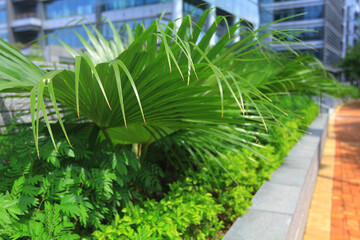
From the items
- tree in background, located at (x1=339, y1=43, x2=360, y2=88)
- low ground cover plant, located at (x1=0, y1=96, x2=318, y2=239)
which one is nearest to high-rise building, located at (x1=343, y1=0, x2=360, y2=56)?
tree in background, located at (x1=339, y1=43, x2=360, y2=88)

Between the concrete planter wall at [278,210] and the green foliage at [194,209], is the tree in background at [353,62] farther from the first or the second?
the green foliage at [194,209]

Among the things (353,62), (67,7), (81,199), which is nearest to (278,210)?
(81,199)

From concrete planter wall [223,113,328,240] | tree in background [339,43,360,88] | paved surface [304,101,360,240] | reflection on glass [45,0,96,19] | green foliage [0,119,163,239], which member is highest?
reflection on glass [45,0,96,19]

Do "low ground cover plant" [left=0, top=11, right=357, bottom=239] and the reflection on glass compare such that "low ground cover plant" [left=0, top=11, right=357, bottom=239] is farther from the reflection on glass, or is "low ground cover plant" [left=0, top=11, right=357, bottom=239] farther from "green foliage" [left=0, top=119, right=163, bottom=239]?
the reflection on glass

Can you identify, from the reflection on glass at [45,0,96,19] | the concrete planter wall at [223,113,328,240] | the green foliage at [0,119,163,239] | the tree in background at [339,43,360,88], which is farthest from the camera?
the reflection on glass at [45,0,96,19]

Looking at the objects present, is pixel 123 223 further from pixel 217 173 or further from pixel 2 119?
pixel 2 119

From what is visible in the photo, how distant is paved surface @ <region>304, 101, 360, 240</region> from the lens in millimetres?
3305

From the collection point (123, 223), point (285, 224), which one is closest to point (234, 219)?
point (285, 224)

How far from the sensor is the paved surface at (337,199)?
331 centimetres

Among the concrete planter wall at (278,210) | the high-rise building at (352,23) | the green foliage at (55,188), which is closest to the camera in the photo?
the green foliage at (55,188)

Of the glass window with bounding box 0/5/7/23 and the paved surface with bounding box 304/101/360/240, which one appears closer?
the paved surface with bounding box 304/101/360/240

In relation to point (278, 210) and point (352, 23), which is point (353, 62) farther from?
point (278, 210)

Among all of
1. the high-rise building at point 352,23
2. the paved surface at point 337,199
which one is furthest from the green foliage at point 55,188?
the high-rise building at point 352,23

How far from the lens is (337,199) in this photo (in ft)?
13.7
